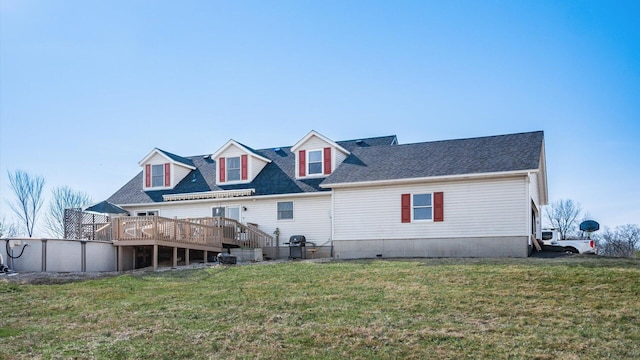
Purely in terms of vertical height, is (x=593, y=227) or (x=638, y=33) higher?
(x=638, y=33)

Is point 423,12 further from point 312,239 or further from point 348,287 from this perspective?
point 312,239

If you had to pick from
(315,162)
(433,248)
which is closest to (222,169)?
(315,162)

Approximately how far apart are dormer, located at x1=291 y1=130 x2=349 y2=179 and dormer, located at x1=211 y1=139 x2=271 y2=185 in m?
2.32

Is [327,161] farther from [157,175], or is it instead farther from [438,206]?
[157,175]

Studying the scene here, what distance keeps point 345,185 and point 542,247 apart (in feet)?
27.3

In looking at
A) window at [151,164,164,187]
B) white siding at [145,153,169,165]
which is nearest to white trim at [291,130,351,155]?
white siding at [145,153,169,165]

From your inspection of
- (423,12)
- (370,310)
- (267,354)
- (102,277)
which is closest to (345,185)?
(423,12)

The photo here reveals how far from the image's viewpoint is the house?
68.6 feet

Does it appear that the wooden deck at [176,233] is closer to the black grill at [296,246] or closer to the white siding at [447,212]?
the black grill at [296,246]

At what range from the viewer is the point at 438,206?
2173 centimetres

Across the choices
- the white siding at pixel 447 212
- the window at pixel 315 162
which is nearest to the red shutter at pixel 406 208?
the white siding at pixel 447 212

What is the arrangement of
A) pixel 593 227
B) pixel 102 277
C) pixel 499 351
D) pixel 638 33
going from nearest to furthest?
pixel 499 351 → pixel 638 33 → pixel 102 277 → pixel 593 227

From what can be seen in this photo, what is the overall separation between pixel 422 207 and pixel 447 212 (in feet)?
3.20

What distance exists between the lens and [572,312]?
38.3ft
